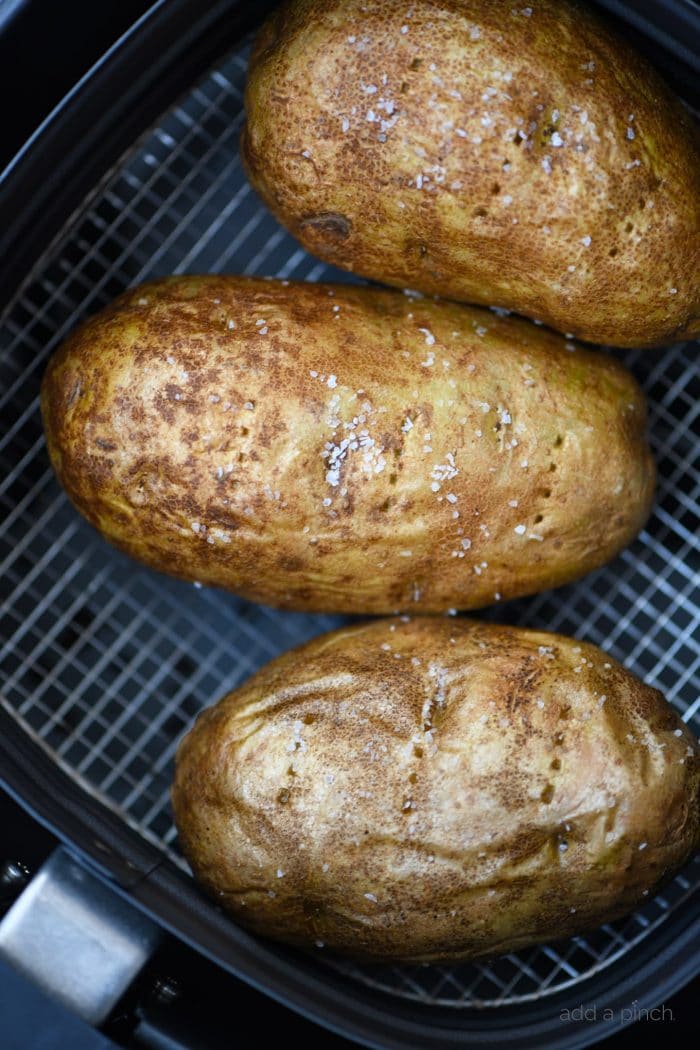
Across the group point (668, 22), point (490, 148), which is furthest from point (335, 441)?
point (668, 22)

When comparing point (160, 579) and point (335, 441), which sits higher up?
point (335, 441)

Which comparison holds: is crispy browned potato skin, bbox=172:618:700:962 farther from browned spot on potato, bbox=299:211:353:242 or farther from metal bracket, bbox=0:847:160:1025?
browned spot on potato, bbox=299:211:353:242

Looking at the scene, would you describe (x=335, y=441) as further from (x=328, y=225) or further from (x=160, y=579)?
(x=160, y=579)

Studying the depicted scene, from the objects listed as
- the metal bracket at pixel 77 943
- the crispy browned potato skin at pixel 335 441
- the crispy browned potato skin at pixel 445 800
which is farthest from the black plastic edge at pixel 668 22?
the metal bracket at pixel 77 943

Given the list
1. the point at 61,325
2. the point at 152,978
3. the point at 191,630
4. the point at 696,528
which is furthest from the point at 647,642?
the point at 61,325

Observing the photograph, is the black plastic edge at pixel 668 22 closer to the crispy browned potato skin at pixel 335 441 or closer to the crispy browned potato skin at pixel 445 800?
the crispy browned potato skin at pixel 335 441

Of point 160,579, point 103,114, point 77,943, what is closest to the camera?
point 77,943
